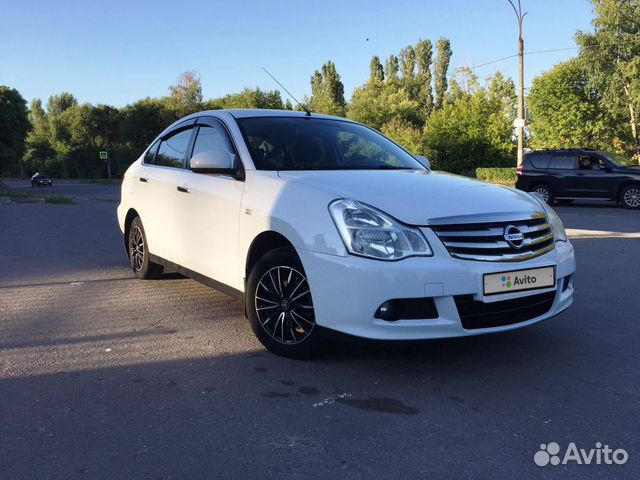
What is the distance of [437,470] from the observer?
2.37m

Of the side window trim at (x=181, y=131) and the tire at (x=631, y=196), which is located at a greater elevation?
the side window trim at (x=181, y=131)

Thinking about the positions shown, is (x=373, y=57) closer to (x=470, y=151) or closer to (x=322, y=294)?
(x=470, y=151)

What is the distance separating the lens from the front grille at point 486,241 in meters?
3.18

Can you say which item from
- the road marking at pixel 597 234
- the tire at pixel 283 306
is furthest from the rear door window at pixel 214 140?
the road marking at pixel 597 234

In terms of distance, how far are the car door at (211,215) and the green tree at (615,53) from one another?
32.2 m

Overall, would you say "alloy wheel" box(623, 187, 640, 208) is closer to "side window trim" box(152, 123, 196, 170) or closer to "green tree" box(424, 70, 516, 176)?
"side window trim" box(152, 123, 196, 170)

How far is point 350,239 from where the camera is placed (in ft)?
10.5

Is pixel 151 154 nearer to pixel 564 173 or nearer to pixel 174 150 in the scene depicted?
pixel 174 150

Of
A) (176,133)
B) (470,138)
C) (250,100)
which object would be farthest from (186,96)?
(176,133)

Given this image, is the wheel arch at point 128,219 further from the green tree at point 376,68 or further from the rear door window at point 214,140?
the green tree at point 376,68

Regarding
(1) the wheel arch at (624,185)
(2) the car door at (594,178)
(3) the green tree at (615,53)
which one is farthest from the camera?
(3) the green tree at (615,53)

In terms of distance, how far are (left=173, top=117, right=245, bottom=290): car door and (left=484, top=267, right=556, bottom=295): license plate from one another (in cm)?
177

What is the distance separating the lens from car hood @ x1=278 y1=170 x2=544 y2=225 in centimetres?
327

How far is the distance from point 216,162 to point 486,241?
2.01 meters
